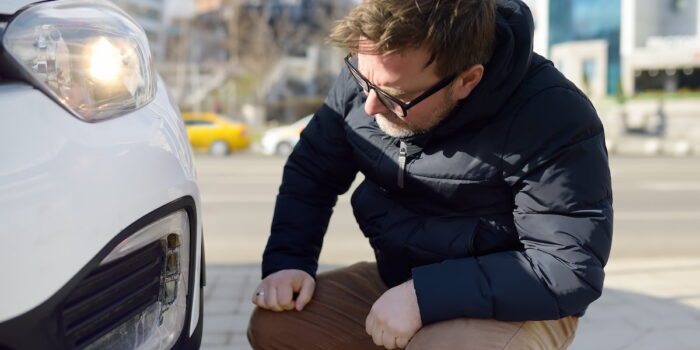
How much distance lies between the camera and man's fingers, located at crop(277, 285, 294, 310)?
5.98ft

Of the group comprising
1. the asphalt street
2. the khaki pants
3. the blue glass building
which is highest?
the khaki pants

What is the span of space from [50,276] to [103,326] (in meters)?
0.23

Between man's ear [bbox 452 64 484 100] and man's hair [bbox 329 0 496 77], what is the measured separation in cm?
2

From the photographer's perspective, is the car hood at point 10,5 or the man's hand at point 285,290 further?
the man's hand at point 285,290

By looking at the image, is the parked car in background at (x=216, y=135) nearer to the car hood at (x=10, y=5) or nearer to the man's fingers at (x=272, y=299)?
the man's fingers at (x=272, y=299)

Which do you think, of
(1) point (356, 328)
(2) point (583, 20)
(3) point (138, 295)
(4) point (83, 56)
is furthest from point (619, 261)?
(2) point (583, 20)

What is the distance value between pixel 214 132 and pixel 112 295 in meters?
16.9

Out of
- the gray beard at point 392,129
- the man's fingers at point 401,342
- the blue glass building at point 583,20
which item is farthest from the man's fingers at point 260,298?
the blue glass building at point 583,20

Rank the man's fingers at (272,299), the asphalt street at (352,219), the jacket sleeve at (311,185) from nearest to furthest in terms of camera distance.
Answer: the man's fingers at (272,299), the jacket sleeve at (311,185), the asphalt street at (352,219)

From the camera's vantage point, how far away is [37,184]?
40.8 inches

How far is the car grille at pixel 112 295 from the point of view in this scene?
3.71 ft

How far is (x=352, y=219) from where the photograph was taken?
244 inches

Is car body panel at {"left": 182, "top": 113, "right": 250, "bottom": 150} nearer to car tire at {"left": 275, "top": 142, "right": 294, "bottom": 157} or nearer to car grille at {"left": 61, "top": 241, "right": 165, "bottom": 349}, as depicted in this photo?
car tire at {"left": 275, "top": 142, "right": 294, "bottom": 157}

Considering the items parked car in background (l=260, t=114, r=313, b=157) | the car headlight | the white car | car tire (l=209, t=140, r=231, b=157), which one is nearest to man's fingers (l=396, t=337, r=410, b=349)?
the white car
